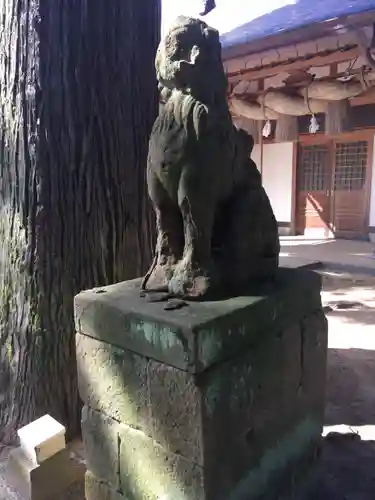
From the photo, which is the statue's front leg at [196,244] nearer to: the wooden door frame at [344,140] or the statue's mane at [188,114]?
the statue's mane at [188,114]

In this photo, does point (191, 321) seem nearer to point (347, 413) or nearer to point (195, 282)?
point (195, 282)

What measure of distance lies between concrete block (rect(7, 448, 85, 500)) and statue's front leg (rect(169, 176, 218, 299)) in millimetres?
1188

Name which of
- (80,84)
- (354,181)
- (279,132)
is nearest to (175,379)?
(80,84)

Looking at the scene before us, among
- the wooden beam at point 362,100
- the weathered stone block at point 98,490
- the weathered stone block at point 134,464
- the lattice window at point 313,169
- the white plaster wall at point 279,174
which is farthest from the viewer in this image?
the white plaster wall at point 279,174

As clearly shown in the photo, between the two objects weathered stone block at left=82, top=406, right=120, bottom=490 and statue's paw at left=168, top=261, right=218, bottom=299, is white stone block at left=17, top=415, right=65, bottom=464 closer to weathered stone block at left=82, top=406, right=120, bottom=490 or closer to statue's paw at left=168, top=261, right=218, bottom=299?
weathered stone block at left=82, top=406, right=120, bottom=490

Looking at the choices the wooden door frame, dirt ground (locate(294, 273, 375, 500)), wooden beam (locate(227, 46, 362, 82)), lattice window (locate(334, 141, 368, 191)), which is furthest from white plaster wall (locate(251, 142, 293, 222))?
dirt ground (locate(294, 273, 375, 500))

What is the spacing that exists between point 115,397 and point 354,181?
8.77m

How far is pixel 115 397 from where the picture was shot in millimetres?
1513

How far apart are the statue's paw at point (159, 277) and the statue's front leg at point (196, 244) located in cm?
7

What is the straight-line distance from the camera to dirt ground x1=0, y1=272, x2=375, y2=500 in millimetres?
1797

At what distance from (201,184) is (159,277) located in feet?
1.24

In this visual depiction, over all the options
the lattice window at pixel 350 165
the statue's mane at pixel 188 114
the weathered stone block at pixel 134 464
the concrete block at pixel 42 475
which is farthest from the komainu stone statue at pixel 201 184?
the lattice window at pixel 350 165

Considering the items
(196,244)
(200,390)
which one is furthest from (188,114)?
(200,390)

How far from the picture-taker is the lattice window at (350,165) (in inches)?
354
